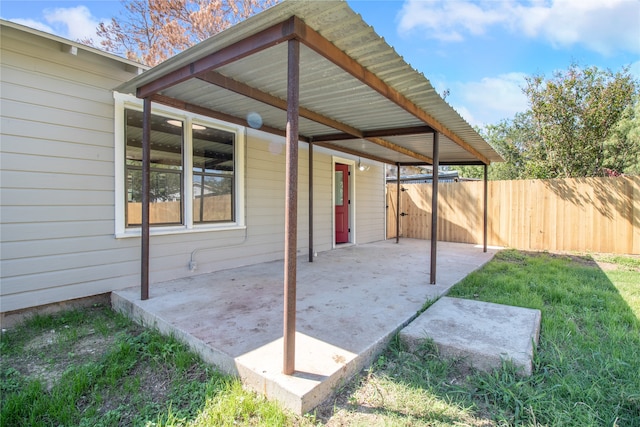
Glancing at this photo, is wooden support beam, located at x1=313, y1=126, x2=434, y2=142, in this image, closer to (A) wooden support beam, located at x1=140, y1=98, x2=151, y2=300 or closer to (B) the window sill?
(B) the window sill

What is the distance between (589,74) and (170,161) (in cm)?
967

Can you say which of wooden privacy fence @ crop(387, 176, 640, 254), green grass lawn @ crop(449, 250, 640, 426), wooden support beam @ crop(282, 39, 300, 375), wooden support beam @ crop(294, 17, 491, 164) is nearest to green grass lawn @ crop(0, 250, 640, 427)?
green grass lawn @ crop(449, 250, 640, 426)

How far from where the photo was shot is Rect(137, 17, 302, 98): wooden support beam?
1.95 meters

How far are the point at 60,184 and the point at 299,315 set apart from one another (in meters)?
2.76

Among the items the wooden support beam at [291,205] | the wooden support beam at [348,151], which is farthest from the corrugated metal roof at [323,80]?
the wooden support beam at [348,151]

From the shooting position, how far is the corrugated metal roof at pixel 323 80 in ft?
6.50

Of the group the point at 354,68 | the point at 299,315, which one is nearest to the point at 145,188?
the point at 299,315

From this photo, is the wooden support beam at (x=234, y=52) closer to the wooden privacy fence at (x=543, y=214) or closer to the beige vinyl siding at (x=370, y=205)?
the beige vinyl siding at (x=370, y=205)

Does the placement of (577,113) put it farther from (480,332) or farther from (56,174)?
(56,174)

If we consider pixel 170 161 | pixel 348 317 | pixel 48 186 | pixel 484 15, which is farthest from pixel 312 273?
pixel 484 15

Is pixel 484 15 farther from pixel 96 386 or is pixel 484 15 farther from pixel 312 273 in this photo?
pixel 96 386

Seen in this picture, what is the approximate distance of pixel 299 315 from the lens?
9.57 ft

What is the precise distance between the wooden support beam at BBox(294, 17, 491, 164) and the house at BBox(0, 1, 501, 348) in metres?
0.01

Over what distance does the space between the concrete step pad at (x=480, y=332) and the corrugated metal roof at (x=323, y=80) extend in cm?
208
